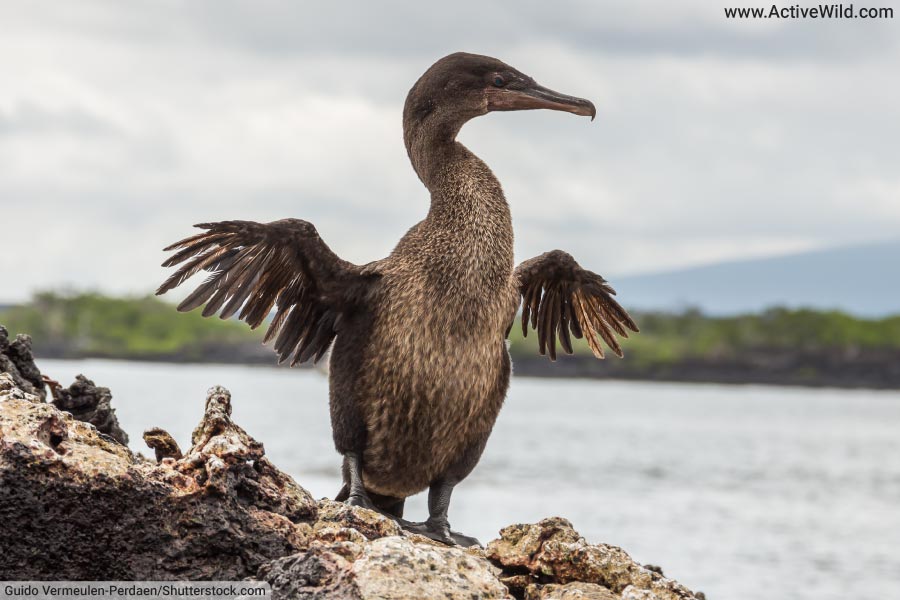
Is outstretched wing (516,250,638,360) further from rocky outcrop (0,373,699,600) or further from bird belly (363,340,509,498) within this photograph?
rocky outcrop (0,373,699,600)

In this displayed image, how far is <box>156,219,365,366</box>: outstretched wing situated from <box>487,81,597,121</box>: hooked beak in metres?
1.18

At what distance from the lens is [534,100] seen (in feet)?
20.7

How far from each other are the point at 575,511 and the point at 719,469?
16.0 meters

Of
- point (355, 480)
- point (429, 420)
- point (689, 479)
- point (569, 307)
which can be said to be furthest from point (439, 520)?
point (689, 479)

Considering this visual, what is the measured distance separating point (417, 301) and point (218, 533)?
1.83m

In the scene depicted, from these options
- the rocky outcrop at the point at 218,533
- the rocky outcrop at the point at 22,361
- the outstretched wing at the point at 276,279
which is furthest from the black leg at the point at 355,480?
the rocky outcrop at the point at 22,361

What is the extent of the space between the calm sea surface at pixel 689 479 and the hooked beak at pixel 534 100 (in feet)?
36.2

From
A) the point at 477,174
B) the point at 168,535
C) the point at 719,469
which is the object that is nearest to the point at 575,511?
the point at 719,469

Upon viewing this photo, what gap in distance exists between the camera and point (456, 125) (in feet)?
20.5

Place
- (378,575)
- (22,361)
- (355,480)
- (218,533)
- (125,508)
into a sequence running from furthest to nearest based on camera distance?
(355,480) → (22,361) → (218,533) → (125,508) → (378,575)

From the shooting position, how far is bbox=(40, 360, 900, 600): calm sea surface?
2158 cm

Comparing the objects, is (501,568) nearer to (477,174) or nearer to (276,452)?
(477,174)

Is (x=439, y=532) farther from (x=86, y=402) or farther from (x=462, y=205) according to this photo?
(x=86, y=402)

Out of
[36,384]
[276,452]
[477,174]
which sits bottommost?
[276,452]
